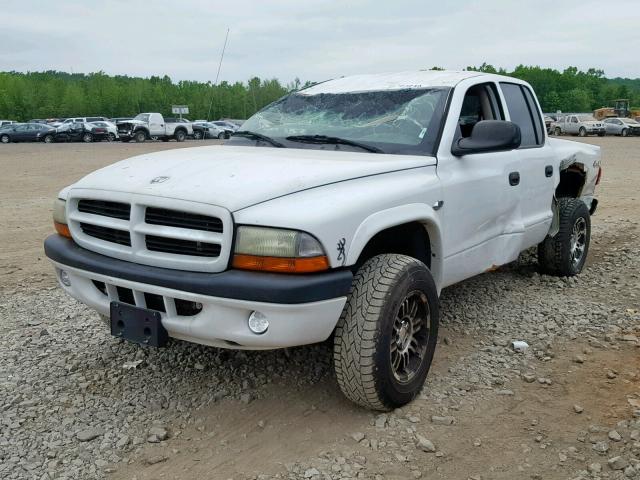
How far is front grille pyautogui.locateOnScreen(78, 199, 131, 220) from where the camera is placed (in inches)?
125

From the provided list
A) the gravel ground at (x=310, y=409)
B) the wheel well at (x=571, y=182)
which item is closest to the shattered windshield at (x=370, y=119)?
the gravel ground at (x=310, y=409)

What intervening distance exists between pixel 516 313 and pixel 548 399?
1.45 meters

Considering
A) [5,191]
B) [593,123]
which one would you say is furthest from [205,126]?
[5,191]

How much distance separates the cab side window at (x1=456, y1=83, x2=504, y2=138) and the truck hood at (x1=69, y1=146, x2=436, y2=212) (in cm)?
80

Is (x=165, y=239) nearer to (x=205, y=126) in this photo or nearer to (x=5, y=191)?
(x=5, y=191)

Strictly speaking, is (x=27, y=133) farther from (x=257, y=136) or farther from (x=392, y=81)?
(x=392, y=81)

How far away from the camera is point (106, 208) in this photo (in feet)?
10.8

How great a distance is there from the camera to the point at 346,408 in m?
3.38

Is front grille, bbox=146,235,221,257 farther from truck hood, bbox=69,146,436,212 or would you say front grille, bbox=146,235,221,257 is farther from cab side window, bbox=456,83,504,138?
cab side window, bbox=456,83,504,138

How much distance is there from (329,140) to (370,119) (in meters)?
0.32

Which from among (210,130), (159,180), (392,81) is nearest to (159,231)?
(159,180)

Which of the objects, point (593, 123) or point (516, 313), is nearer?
point (516, 313)

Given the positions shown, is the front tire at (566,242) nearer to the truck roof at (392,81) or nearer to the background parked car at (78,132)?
the truck roof at (392,81)

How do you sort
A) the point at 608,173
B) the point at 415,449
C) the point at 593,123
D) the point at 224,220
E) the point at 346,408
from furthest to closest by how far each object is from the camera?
the point at 593,123 < the point at 608,173 < the point at 346,408 < the point at 415,449 < the point at 224,220
